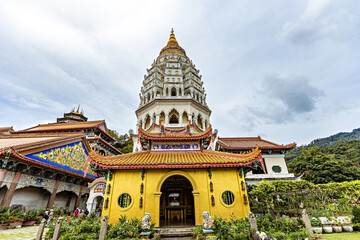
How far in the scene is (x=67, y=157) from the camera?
56.3 feet

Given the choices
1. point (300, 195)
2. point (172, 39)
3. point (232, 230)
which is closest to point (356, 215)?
point (300, 195)

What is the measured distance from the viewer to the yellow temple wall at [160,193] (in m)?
9.27

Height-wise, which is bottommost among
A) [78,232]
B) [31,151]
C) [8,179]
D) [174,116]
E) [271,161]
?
[78,232]

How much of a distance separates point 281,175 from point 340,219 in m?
9.50

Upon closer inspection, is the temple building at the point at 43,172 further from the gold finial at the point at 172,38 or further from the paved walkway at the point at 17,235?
the gold finial at the point at 172,38

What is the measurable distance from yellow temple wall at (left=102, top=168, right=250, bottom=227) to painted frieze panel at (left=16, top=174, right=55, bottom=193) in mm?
8557

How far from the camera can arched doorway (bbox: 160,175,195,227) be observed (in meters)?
12.4

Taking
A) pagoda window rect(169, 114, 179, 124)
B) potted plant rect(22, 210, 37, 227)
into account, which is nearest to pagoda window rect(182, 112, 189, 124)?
pagoda window rect(169, 114, 179, 124)

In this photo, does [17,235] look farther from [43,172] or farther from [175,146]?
[175,146]

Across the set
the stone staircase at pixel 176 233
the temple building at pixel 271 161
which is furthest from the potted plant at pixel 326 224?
the temple building at pixel 271 161

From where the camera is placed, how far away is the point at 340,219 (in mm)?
9141

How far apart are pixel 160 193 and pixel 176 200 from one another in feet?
13.6

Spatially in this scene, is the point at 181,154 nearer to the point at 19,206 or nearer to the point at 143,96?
the point at 19,206

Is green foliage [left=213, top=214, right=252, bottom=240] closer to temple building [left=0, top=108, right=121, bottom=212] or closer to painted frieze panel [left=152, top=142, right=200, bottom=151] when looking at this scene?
painted frieze panel [left=152, top=142, right=200, bottom=151]
